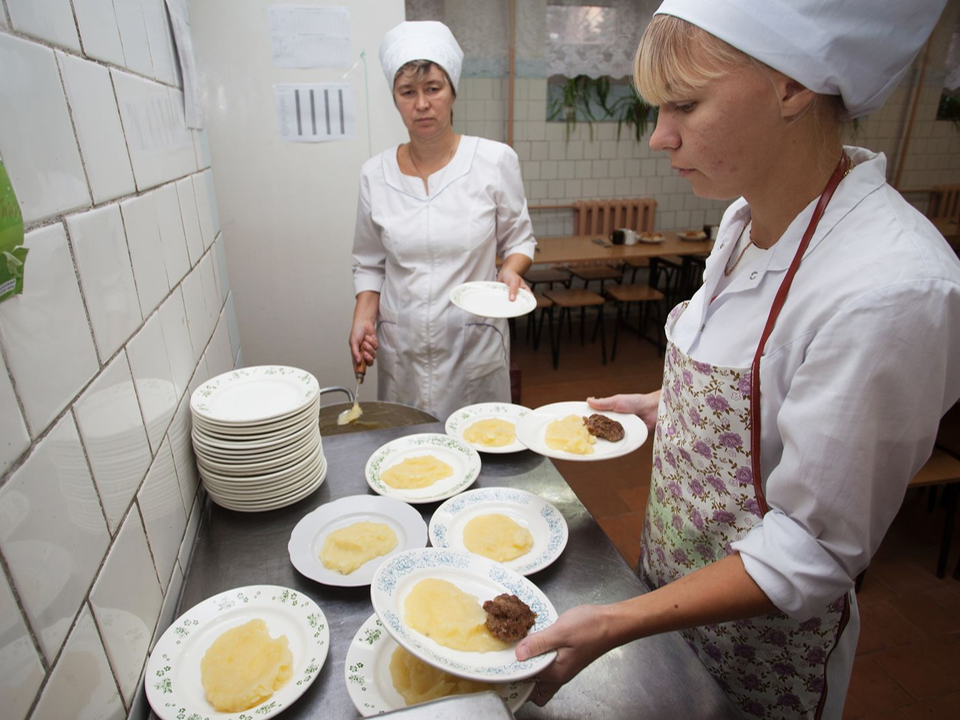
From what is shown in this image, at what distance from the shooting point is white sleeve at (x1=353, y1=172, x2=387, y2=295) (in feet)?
7.88

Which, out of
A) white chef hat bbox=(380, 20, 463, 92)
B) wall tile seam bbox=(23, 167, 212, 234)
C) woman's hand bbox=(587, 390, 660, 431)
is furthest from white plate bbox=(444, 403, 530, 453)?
white chef hat bbox=(380, 20, 463, 92)

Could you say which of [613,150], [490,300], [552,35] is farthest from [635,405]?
[613,150]

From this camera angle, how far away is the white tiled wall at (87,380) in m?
0.64

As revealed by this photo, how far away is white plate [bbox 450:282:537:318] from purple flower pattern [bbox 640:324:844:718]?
87cm

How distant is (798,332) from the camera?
913 mm

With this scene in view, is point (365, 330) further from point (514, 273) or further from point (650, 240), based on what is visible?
point (650, 240)

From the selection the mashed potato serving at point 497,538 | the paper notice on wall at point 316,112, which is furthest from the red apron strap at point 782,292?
the paper notice on wall at point 316,112

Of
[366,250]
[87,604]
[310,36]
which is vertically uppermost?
[310,36]

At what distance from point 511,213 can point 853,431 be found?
70.7 inches

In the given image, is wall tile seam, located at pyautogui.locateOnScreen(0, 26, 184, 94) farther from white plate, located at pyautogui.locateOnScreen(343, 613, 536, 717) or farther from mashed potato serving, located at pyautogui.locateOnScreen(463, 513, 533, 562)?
mashed potato serving, located at pyautogui.locateOnScreen(463, 513, 533, 562)

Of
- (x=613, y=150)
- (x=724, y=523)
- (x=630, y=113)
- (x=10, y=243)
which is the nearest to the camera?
(x=10, y=243)

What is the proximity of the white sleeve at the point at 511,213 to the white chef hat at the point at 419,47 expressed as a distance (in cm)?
41

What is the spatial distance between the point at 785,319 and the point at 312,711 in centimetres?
97

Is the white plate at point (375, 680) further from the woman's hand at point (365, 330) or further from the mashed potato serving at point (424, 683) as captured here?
the woman's hand at point (365, 330)
